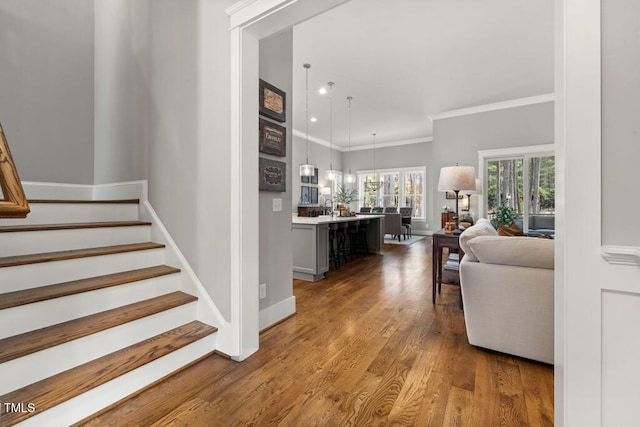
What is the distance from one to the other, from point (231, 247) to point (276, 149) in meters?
1.02

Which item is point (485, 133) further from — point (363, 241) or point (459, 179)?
point (459, 179)

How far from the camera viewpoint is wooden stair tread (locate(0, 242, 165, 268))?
1.70 meters

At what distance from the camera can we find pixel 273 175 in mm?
2551

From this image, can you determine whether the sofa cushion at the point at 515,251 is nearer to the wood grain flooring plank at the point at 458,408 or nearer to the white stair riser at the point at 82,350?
the wood grain flooring plank at the point at 458,408

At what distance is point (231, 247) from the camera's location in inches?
79.0

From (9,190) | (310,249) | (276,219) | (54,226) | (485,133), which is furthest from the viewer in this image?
(485,133)

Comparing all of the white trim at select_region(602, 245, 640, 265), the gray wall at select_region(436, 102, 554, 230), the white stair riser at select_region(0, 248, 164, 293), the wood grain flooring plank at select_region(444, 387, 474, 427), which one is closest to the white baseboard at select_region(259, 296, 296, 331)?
the white stair riser at select_region(0, 248, 164, 293)

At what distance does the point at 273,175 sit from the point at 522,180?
604 centimetres

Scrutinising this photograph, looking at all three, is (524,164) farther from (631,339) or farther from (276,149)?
(631,339)

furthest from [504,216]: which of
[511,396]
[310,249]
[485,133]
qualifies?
[511,396]

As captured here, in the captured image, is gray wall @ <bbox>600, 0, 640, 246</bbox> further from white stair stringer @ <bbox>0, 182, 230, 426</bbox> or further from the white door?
white stair stringer @ <bbox>0, 182, 230, 426</bbox>

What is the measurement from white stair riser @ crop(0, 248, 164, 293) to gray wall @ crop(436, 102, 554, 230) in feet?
21.8

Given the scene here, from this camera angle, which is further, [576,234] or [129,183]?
[129,183]

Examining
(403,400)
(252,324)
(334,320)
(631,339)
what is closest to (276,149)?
(252,324)
